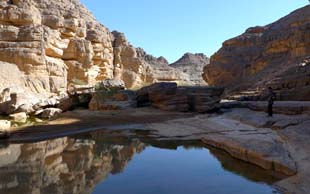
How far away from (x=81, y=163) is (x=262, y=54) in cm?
4018

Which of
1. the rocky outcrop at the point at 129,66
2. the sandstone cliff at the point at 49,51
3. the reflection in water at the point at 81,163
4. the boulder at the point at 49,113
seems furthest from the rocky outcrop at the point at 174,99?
the rocky outcrop at the point at 129,66

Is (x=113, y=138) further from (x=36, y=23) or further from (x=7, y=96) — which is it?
(x=36, y=23)

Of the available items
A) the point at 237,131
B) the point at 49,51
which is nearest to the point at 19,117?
the point at 237,131

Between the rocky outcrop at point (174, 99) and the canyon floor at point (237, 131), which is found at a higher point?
the rocky outcrop at point (174, 99)

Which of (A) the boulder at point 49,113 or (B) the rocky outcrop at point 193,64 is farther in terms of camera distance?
(B) the rocky outcrop at point 193,64

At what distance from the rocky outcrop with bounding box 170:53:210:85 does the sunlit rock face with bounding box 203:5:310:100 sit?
94.6 feet

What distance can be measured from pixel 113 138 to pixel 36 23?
72.0 feet

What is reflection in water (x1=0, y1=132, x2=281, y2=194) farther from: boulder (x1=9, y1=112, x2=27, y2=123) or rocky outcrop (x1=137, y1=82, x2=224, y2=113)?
rocky outcrop (x1=137, y1=82, x2=224, y2=113)

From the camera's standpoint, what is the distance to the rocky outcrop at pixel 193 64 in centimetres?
8352

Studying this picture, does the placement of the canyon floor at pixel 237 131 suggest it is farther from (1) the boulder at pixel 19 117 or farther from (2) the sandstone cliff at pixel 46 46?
(2) the sandstone cliff at pixel 46 46

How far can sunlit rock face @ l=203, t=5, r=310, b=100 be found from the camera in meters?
37.5

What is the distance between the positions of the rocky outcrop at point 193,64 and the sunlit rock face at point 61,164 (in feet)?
225

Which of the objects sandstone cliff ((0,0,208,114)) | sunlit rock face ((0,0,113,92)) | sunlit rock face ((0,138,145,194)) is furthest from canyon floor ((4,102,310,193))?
sunlit rock face ((0,0,113,92))

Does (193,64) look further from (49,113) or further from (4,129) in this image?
(4,129)
